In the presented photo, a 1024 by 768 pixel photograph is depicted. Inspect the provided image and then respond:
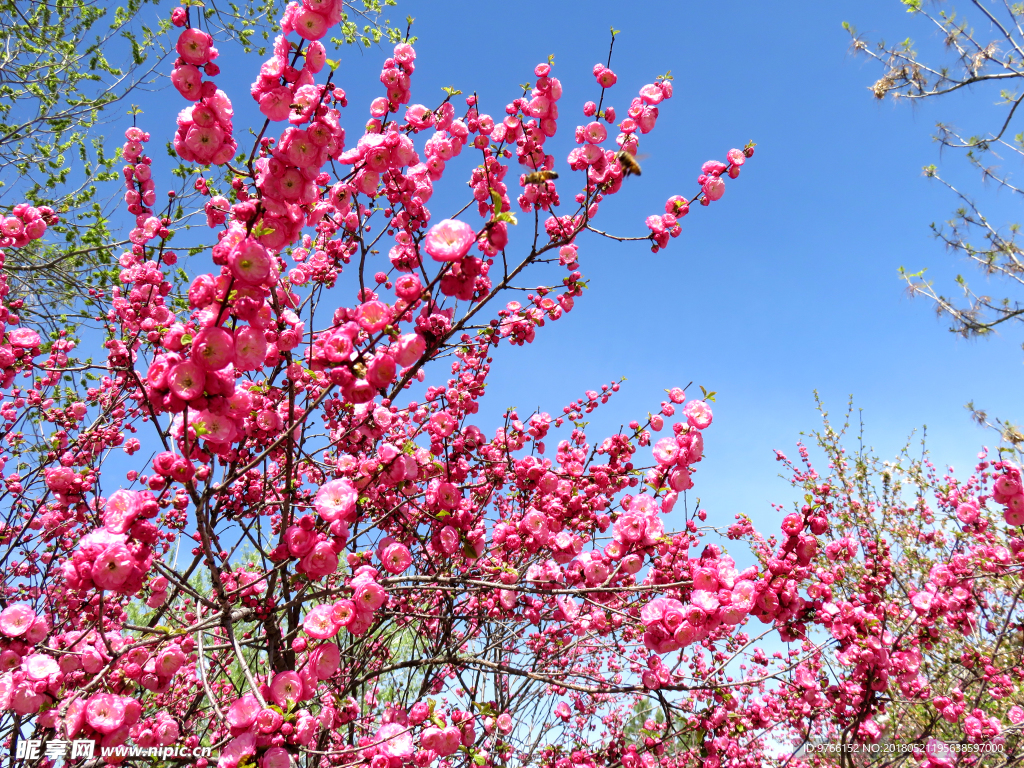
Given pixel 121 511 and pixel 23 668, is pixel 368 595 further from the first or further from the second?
pixel 23 668

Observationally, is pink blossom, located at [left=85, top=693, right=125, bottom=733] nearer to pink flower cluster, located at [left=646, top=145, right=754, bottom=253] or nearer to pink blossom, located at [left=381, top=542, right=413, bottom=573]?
pink blossom, located at [left=381, top=542, right=413, bottom=573]

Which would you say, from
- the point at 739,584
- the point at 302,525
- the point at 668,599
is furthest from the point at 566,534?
the point at 302,525

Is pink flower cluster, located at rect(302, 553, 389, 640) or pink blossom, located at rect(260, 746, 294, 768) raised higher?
pink flower cluster, located at rect(302, 553, 389, 640)

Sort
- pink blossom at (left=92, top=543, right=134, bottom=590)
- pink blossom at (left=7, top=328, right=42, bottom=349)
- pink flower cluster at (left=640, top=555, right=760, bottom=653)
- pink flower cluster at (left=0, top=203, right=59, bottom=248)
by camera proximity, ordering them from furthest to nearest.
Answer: pink blossom at (left=7, top=328, right=42, bottom=349)
pink flower cluster at (left=0, top=203, right=59, bottom=248)
pink flower cluster at (left=640, top=555, right=760, bottom=653)
pink blossom at (left=92, top=543, right=134, bottom=590)

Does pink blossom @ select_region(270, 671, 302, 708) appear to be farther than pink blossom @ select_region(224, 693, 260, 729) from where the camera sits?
Yes

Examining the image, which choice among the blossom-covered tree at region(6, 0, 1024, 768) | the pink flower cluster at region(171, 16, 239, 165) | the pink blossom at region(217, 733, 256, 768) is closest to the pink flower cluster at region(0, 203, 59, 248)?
the blossom-covered tree at region(6, 0, 1024, 768)

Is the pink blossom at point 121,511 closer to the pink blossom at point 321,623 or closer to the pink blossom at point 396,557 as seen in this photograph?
the pink blossom at point 321,623

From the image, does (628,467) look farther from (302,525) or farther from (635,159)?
(302,525)

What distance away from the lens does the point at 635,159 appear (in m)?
3.47

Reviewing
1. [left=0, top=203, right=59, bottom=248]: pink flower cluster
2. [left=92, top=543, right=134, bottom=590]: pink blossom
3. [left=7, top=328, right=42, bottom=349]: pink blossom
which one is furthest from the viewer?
[left=7, top=328, right=42, bottom=349]: pink blossom

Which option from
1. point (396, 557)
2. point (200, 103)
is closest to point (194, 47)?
point (200, 103)

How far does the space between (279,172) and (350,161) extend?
0.60m

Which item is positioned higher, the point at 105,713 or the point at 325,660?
the point at 325,660

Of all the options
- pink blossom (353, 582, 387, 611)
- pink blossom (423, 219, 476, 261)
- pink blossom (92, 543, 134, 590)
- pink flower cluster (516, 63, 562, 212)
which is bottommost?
pink blossom (353, 582, 387, 611)
